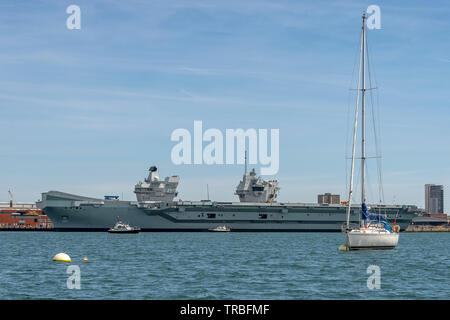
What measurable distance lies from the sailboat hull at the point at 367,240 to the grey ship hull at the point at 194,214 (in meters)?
56.9

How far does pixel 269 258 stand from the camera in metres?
41.9

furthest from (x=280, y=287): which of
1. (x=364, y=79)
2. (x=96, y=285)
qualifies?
(x=364, y=79)

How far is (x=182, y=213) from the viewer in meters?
101

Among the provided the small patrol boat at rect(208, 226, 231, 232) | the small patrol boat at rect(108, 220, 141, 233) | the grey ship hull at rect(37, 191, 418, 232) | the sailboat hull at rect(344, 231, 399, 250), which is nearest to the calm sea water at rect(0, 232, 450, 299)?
the sailboat hull at rect(344, 231, 399, 250)

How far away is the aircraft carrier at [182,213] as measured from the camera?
9831cm

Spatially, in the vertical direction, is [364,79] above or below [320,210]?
above

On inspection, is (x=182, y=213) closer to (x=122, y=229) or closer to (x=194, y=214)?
(x=194, y=214)

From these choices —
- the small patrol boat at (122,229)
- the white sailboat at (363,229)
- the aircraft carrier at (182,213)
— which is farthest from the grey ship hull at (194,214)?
the white sailboat at (363,229)

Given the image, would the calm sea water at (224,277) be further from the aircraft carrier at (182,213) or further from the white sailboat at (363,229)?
the aircraft carrier at (182,213)

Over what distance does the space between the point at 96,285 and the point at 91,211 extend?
72.9 m

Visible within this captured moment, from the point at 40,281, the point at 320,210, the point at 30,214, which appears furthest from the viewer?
the point at 30,214

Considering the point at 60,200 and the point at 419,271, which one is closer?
the point at 419,271
